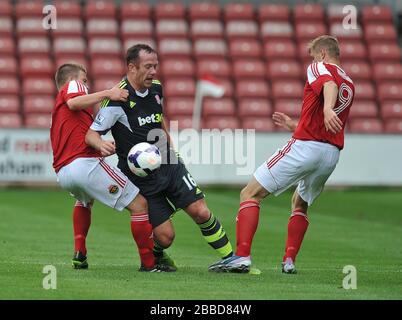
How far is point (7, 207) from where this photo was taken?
17516 millimetres

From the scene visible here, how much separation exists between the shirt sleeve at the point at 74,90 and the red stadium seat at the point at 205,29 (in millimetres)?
16899

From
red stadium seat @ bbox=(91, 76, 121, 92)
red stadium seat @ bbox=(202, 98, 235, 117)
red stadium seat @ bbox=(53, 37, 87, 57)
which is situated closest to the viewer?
red stadium seat @ bbox=(91, 76, 121, 92)

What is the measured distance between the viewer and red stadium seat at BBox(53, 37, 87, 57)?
83.9 ft

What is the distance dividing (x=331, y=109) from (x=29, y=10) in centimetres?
1817

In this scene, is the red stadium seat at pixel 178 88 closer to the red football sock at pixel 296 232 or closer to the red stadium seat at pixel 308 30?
the red stadium seat at pixel 308 30

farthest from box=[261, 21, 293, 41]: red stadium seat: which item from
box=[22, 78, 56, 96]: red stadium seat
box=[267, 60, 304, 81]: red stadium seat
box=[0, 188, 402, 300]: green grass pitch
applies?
box=[0, 188, 402, 300]: green grass pitch

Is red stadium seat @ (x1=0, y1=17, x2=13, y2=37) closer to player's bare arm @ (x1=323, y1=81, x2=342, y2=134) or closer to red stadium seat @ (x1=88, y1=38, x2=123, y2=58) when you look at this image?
red stadium seat @ (x1=88, y1=38, x2=123, y2=58)

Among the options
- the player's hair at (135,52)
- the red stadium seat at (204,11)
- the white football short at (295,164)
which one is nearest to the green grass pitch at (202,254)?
the white football short at (295,164)

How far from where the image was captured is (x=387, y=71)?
27.0 metres

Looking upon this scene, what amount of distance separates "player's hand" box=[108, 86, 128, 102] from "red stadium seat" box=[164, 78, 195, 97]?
51.5 feet

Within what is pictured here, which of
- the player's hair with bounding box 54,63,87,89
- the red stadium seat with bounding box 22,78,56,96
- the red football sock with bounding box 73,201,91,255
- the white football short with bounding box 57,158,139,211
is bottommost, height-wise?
the red football sock with bounding box 73,201,91,255

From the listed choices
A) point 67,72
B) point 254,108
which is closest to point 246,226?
point 67,72
